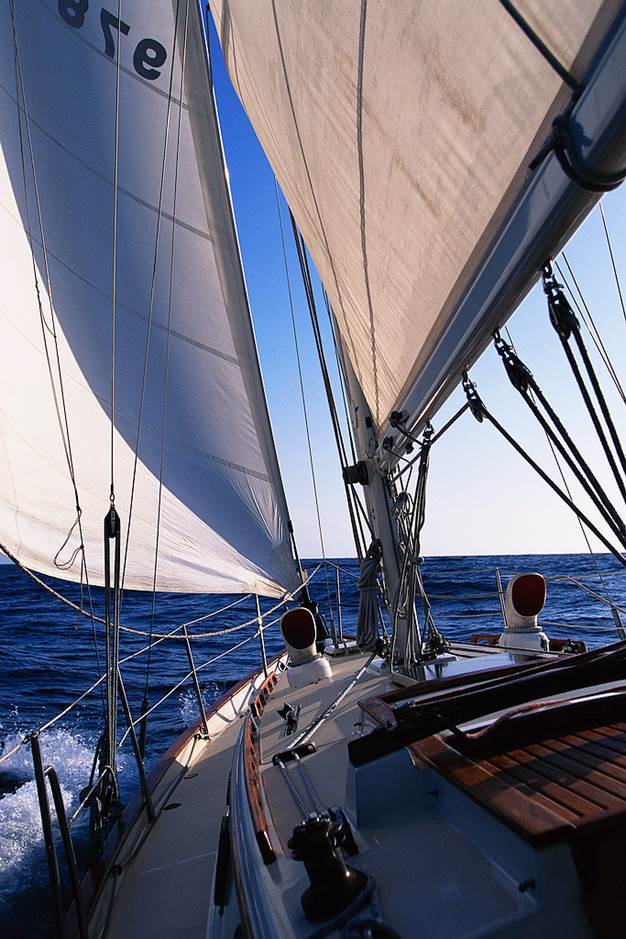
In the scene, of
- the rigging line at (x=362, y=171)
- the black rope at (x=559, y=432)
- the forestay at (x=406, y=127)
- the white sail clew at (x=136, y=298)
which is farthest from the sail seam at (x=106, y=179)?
the black rope at (x=559, y=432)

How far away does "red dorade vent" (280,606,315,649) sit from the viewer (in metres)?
4.50

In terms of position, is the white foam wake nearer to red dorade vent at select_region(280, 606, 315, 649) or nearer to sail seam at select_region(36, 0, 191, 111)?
red dorade vent at select_region(280, 606, 315, 649)

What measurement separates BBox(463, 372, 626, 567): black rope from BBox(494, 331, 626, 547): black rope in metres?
0.12

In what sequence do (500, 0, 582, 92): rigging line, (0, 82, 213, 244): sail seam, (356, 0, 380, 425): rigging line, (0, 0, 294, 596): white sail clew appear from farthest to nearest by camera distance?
(0, 82, 213, 244): sail seam < (0, 0, 294, 596): white sail clew < (356, 0, 380, 425): rigging line < (500, 0, 582, 92): rigging line

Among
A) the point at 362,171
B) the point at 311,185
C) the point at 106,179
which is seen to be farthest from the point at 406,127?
the point at 106,179

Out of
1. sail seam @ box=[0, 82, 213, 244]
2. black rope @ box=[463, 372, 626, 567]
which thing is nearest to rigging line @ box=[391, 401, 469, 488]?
black rope @ box=[463, 372, 626, 567]

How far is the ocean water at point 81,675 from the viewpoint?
448 centimetres

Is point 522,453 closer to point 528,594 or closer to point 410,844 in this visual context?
point 410,844

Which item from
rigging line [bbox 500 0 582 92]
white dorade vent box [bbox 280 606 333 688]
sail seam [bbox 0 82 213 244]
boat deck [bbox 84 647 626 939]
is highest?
sail seam [bbox 0 82 213 244]

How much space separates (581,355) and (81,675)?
10545 millimetres

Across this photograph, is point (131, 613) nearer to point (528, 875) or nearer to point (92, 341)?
point (92, 341)

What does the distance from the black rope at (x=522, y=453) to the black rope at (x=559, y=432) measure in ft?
0.39

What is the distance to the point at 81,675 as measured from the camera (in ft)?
33.7

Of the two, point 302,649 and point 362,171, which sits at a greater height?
point 362,171
